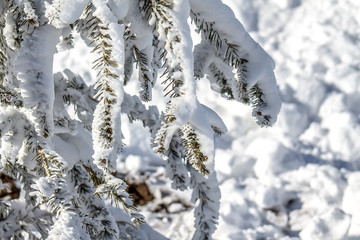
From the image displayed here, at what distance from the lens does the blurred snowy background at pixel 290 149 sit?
410cm

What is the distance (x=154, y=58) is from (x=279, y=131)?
349cm

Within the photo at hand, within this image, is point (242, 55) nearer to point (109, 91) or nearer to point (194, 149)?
point (194, 149)

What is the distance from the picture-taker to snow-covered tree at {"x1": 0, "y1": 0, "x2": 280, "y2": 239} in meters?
1.35

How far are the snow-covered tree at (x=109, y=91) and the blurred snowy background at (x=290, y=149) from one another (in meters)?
1.92

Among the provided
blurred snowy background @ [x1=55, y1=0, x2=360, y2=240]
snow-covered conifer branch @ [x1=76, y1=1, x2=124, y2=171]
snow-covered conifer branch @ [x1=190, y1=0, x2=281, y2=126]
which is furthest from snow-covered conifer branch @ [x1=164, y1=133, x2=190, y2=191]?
blurred snowy background @ [x1=55, y1=0, x2=360, y2=240]

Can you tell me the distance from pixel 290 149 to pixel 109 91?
153 inches

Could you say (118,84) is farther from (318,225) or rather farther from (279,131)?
(279,131)

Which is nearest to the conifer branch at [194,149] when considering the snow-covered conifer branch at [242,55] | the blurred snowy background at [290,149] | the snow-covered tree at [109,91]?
the snow-covered tree at [109,91]

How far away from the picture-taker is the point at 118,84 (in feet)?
4.37

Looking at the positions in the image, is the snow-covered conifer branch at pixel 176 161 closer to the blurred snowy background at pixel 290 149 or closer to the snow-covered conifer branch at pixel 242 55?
the snow-covered conifer branch at pixel 242 55

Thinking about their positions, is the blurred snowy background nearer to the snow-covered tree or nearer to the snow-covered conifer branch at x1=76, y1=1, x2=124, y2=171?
the snow-covered tree

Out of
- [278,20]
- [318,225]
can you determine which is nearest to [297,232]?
[318,225]

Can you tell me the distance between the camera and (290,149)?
15.9 feet

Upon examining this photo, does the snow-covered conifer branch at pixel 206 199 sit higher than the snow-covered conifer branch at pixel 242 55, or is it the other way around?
the snow-covered conifer branch at pixel 242 55
